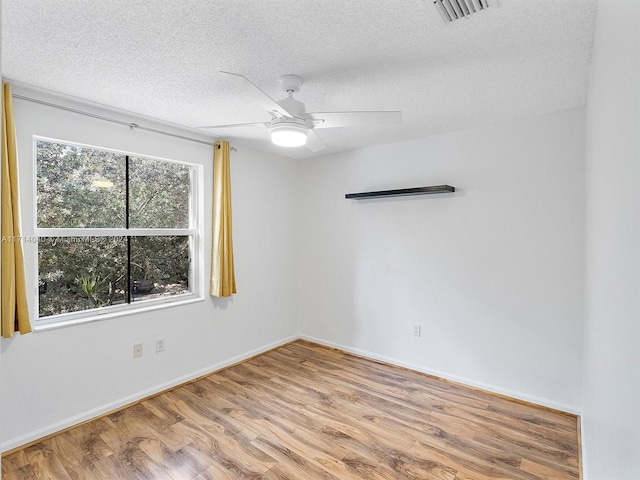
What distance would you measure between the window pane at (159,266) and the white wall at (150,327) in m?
0.21

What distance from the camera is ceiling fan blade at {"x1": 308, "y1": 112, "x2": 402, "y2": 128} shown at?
207 cm

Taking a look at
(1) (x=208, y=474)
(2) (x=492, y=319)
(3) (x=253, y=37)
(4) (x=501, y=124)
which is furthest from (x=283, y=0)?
(2) (x=492, y=319)

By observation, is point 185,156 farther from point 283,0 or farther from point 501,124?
point 501,124

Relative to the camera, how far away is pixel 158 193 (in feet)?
11.1

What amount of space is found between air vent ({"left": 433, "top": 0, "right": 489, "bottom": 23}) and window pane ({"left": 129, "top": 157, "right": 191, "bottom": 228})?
2687mm

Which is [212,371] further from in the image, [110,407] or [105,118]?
[105,118]

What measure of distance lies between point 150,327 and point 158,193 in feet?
Result: 3.97

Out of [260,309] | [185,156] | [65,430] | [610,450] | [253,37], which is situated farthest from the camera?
[260,309]

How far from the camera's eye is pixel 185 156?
11.4ft

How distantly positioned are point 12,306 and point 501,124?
392 cm

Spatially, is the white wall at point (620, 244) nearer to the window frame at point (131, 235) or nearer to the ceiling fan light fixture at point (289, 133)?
the ceiling fan light fixture at point (289, 133)

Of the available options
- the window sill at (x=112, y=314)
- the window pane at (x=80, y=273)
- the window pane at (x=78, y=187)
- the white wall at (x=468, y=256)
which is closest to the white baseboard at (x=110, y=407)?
the window sill at (x=112, y=314)

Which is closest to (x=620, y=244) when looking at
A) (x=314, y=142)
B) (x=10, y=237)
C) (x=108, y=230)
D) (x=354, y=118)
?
(x=354, y=118)

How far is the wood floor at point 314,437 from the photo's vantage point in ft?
7.41
